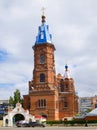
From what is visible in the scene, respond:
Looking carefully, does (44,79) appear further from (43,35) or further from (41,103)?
(43,35)

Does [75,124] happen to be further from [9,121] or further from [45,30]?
[45,30]

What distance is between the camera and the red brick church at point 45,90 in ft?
253

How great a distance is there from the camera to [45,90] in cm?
7738

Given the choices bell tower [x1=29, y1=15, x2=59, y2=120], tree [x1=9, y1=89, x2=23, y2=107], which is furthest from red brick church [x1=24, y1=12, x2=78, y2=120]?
tree [x1=9, y1=89, x2=23, y2=107]

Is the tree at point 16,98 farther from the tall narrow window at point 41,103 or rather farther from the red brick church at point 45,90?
the tall narrow window at point 41,103

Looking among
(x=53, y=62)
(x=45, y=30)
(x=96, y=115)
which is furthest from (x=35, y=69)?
(x=96, y=115)

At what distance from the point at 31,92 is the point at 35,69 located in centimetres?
560

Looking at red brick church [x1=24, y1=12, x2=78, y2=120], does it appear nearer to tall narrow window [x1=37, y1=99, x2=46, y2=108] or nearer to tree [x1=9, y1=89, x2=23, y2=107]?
tall narrow window [x1=37, y1=99, x2=46, y2=108]

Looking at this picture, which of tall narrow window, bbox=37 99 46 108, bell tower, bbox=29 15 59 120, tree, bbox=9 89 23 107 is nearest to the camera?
bell tower, bbox=29 15 59 120

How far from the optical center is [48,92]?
77312 mm

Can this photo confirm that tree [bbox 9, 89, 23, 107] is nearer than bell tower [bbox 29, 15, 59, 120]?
No

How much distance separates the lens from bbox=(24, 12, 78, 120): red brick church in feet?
253

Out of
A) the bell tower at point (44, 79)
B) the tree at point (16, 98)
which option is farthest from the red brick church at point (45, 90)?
the tree at point (16, 98)

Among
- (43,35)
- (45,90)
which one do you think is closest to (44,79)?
(45,90)
